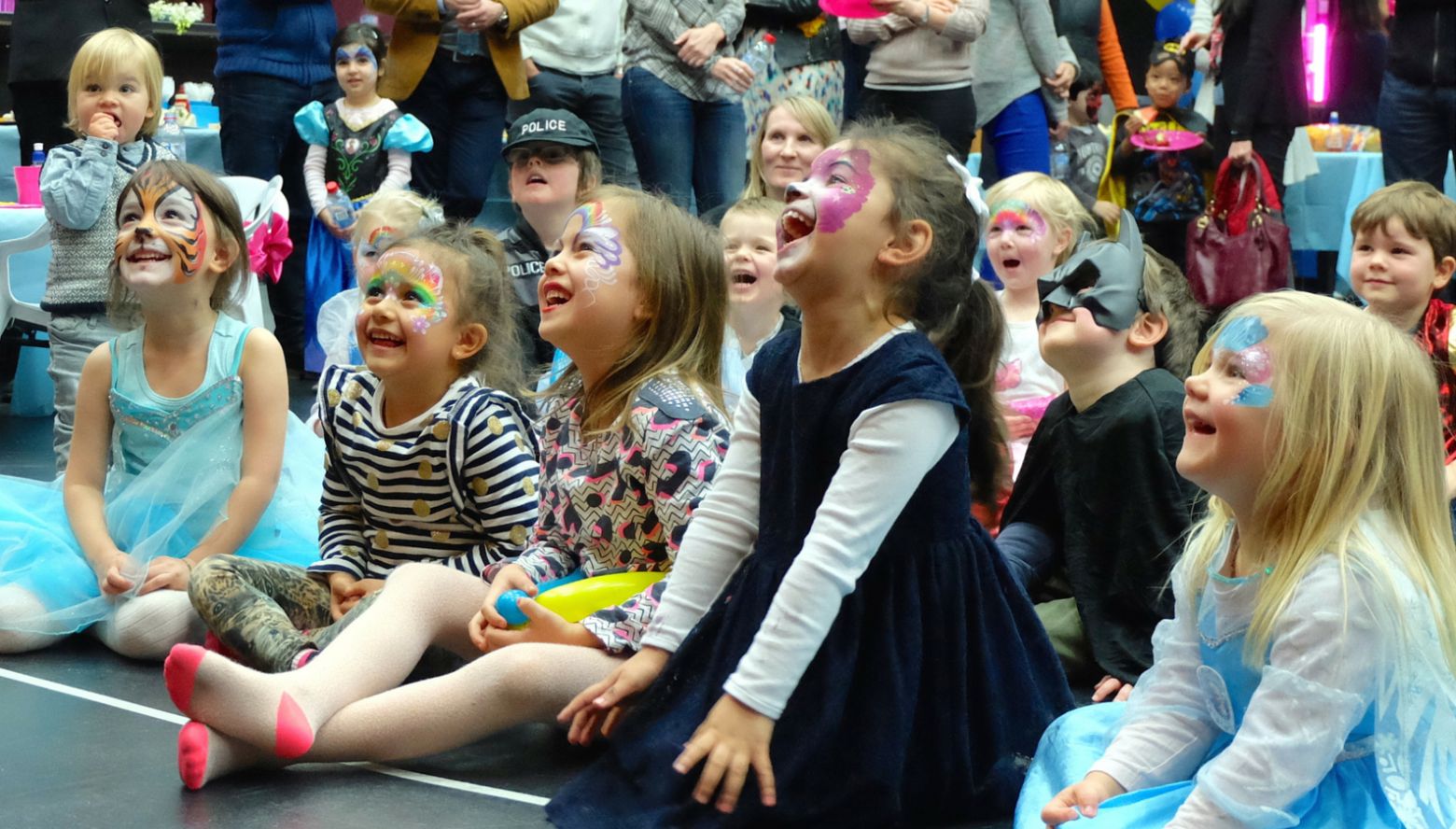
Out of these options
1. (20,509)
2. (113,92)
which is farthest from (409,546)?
(113,92)

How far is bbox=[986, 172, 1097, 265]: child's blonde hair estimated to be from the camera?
3.81 meters

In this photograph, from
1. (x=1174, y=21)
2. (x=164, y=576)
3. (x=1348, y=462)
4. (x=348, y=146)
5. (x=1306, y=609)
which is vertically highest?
(x=1174, y=21)

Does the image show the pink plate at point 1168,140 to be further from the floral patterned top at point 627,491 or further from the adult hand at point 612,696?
the adult hand at point 612,696

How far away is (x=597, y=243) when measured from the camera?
2674 millimetres

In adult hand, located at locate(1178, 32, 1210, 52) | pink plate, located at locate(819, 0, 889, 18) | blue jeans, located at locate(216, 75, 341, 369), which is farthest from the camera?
adult hand, located at locate(1178, 32, 1210, 52)

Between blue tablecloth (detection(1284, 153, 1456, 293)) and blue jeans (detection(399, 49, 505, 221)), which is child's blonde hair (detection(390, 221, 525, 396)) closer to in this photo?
blue jeans (detection(399, 49, 505, 221))

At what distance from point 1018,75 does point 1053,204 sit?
0.97 m

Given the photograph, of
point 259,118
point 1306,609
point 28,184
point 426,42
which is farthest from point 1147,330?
point 28,184

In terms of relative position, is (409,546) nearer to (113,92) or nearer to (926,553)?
(926,553)

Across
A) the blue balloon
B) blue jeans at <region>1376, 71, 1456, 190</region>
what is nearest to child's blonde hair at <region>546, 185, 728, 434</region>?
blue jeans at <region>1376, 71, 1456, 190</region>

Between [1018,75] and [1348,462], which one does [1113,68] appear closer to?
[1018,75]

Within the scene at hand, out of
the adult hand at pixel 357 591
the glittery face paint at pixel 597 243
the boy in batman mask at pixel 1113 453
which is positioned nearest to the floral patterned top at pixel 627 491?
the glittery face paint at pixel 597 243

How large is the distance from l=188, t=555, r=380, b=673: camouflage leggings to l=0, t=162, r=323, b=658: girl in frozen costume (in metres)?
0.29

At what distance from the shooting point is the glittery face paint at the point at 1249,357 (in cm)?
182
